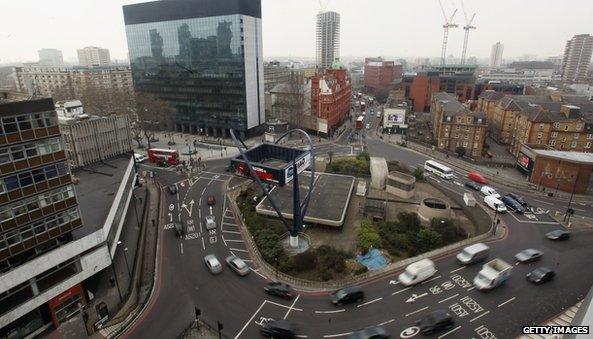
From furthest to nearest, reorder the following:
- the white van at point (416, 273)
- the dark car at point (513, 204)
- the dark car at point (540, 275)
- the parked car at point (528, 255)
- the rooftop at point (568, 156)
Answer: the rooftop at point (568, 156) < the dark car at point (513, 204) < the parked car at point (528, 255) < the white van at point (416, 273) < the dark car at point (540, 275)

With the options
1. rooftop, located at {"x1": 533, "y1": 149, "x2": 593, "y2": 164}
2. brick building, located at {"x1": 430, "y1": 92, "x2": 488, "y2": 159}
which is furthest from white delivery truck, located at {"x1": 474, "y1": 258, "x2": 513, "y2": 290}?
brick building, located at {"x1": 430, "y1": 92, "x2": 488, "y2": 159}

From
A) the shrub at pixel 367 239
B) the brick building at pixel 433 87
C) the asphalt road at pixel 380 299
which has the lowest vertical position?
the asphalt road at pixel 380 299

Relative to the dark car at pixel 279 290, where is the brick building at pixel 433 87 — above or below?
above

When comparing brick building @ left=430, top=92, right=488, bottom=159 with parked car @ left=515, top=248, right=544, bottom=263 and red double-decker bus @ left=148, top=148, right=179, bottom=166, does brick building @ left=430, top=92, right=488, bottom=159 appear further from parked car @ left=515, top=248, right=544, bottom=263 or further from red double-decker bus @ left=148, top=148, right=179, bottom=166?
red double-decker bus @ left=148, top=148, right=179, bottom=166

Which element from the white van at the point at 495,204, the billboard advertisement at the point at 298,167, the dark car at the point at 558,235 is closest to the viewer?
the billboard advertisement at the point at 298,167

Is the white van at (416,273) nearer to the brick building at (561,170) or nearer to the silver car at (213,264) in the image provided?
the silver car at (213,264)

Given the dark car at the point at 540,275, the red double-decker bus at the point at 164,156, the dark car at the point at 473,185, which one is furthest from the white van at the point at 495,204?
the red double-decker bus at the point at 164,156

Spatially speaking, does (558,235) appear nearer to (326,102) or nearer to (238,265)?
(238,265)

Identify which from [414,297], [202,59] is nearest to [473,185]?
[414,297]

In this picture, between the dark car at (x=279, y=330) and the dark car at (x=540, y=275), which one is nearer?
the dark car at (x=279, y=330)

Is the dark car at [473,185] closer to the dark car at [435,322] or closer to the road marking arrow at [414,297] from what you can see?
the road marking arrow at [414,297]
